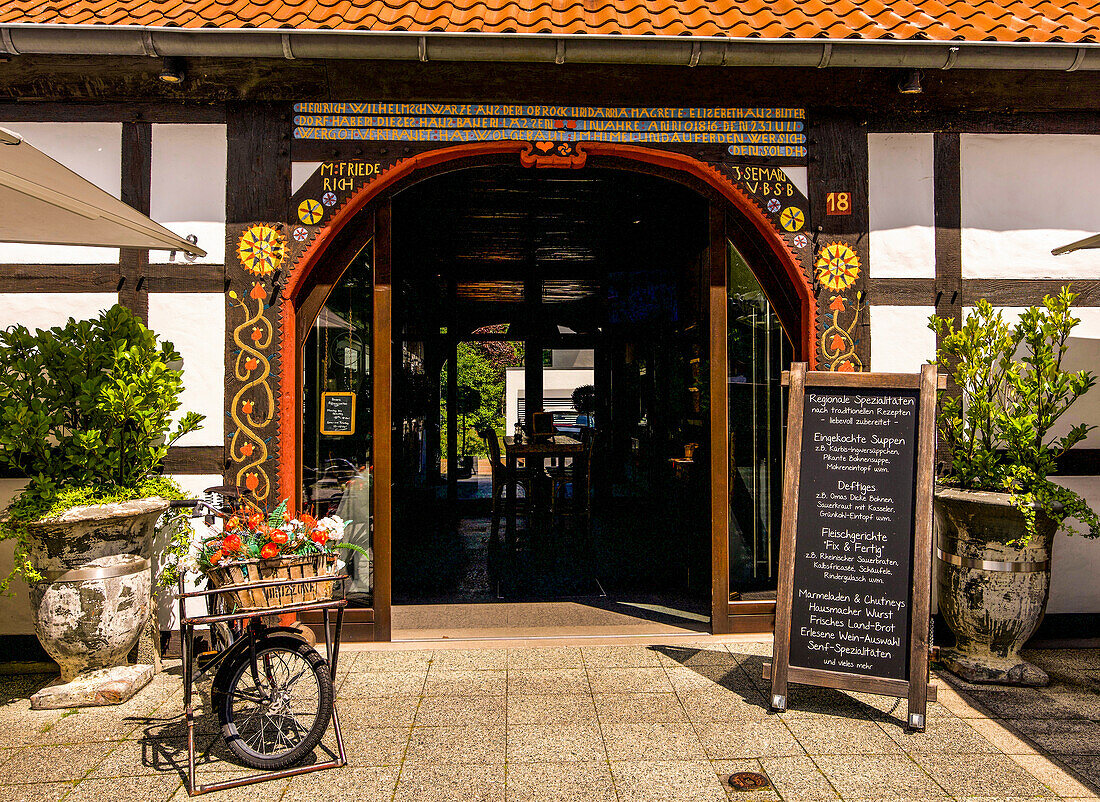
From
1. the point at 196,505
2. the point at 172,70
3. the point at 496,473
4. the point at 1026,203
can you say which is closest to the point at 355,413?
the point at 196,505

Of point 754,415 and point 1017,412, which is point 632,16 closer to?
point 754,415

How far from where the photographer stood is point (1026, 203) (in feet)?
14.8

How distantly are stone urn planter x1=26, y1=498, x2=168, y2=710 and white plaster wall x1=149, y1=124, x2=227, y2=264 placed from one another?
169cm

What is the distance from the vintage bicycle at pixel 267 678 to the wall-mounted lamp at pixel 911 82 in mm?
4064

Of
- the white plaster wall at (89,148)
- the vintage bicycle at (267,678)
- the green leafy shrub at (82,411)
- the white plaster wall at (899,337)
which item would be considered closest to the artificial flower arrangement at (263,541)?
the vintage bicycle at (267,678)

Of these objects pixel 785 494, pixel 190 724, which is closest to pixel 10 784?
pixel 190 724

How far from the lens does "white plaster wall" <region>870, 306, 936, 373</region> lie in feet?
14.7

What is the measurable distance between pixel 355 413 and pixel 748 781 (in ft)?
10.0

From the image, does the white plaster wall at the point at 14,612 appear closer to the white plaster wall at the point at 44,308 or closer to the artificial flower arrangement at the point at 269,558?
the white plaster wall at the point at 44,308

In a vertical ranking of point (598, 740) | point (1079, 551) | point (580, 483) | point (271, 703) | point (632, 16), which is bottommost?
point (598, 740)

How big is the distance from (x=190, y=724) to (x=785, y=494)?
2.82 m

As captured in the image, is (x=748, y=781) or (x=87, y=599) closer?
(x=748, y=781)

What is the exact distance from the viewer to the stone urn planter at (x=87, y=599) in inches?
141

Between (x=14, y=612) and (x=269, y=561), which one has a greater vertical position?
(x=269, y=561)
